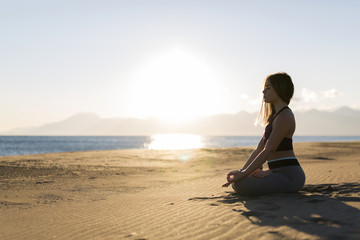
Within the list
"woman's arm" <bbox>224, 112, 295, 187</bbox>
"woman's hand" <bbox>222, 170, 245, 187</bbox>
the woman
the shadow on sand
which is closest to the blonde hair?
the woman

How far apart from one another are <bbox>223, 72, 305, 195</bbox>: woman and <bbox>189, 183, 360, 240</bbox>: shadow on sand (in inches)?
Answer: 7.5

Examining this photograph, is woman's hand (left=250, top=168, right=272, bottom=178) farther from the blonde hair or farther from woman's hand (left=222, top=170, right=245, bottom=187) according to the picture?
the blonde hair

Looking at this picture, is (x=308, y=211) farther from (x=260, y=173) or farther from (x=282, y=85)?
(x=282, y=85)

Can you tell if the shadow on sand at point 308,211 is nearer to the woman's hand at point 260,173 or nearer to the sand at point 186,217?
the sand at point 186,217

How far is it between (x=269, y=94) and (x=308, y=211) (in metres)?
1.83

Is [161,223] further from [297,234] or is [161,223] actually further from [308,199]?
[308,199]

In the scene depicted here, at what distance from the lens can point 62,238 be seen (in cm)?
391

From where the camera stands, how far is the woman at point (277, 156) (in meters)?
4.59

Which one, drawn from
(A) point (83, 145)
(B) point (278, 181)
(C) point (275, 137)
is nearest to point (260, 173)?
(B) point (278, 181)

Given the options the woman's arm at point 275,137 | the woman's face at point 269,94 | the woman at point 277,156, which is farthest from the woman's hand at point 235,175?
the woman's face at point 269,94

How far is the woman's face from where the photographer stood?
15.9 ft

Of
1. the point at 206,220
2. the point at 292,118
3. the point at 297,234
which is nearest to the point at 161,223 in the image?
the point at 206,220

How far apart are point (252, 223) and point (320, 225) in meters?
0.75

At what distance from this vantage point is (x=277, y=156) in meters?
4.75
